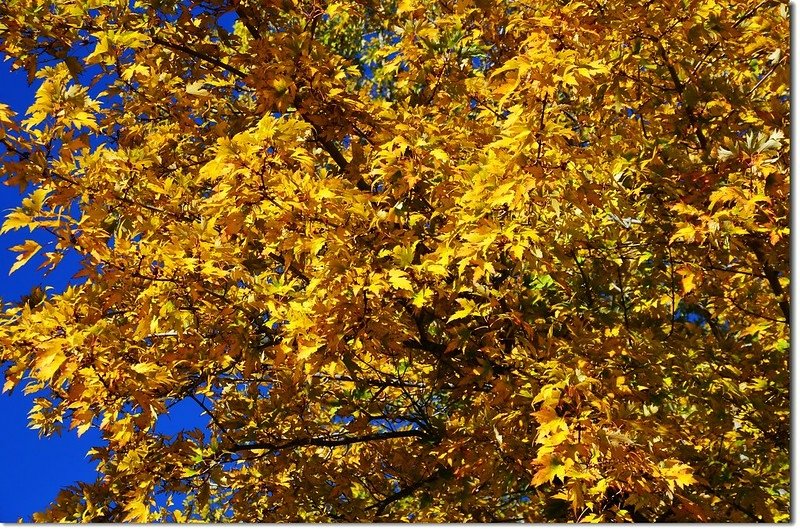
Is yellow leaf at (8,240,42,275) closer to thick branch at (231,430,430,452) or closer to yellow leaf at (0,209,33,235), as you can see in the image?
yellow leaf at (0,209,33,235)

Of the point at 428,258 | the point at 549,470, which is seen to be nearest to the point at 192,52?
the point at 428,258

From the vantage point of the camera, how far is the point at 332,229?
122 inches

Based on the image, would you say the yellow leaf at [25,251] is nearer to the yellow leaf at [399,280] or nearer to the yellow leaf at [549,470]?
the yellow leaf at [399,280]

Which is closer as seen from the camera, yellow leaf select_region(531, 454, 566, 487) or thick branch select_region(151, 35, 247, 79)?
yellow leaf select_region(531, 454, 566, 487)

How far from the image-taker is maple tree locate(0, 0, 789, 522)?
3.01m

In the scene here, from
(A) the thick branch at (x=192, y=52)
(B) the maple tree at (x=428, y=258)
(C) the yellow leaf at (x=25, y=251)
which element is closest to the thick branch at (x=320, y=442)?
(B) the maple tree at (x=428, y=258)

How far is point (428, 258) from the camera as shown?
10.2 ft

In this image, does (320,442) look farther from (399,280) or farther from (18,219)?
(18,219)

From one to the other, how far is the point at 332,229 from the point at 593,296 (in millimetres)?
2323

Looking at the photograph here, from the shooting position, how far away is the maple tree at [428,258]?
301 cm

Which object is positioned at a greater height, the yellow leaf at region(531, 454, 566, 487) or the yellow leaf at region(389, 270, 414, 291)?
the yellow leaf at region(389, 270, 414, 291)

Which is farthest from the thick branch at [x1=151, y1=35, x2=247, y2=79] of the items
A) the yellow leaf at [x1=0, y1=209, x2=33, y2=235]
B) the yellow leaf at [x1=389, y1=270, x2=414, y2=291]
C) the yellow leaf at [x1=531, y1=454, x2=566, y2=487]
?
the yellow leaf at [x1=531, y1=454, x2=566, y2=487]

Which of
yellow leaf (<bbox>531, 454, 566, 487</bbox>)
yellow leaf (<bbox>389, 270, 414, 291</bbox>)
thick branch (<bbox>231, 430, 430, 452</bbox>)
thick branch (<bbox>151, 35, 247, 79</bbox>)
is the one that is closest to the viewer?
yellow leaf (<bbox>531, 454, 566, 487</bbox>)

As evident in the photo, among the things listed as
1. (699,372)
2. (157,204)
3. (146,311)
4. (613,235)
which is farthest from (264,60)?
(699,372)
